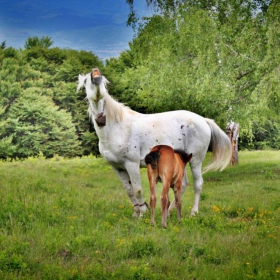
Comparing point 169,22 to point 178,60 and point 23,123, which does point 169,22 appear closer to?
point 178,60

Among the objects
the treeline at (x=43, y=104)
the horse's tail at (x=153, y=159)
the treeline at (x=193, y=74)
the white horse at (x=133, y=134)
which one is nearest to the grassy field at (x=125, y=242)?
the white horse at (x=133, y=134)

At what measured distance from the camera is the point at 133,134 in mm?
8094

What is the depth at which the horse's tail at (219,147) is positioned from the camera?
927cm

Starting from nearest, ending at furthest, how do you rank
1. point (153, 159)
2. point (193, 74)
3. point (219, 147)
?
point (153, 159)
point (219, 147)
point (193, 74)

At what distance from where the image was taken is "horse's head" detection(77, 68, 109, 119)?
7.30 metres

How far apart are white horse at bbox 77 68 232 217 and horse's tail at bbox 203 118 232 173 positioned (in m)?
0.41

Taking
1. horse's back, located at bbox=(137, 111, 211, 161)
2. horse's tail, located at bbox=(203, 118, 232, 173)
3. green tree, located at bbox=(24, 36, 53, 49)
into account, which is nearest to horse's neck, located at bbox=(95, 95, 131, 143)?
horse's back, located at bbox=(137, 111, 211, 161)

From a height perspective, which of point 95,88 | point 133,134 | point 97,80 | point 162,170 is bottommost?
point 162,170

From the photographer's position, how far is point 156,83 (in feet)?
58.1

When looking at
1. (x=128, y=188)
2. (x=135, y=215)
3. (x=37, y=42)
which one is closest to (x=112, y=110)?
(x=128, y=188)

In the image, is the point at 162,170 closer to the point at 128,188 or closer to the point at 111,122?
the point at 128,188

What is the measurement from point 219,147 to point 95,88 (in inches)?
125

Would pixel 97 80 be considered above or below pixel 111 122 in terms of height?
above

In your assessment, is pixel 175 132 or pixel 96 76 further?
pixel 175 132
